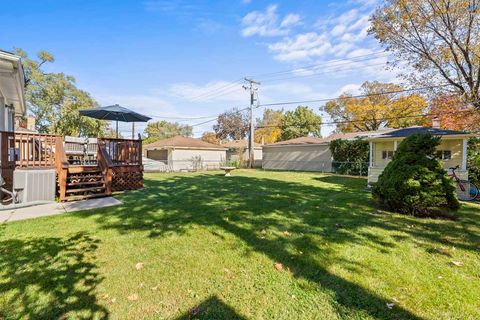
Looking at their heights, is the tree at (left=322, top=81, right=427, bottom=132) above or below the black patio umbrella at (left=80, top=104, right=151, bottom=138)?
above

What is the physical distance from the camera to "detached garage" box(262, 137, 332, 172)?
2138 cm

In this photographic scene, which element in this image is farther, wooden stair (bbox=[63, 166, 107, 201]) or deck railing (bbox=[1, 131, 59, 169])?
wooden stair (bbox=[63, 166, 107, 201])

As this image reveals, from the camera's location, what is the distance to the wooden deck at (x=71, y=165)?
249 inches

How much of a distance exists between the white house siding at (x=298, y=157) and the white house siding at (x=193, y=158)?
17.5ft

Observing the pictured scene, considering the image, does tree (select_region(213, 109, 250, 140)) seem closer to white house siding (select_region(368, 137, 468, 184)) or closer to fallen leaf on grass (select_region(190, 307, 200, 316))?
white house siding (select_region(368, 137, 468, 184))

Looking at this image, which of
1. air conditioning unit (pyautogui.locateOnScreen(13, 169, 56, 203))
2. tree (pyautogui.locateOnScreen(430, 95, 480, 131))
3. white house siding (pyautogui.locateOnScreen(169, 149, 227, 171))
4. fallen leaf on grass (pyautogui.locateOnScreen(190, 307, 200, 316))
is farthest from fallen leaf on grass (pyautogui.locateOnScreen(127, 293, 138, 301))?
white house siding (pyautogui.locateOnScreen(169, 149, 227, 171))

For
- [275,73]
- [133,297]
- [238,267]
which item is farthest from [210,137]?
[133,297]

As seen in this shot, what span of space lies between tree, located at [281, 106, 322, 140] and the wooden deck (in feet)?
102

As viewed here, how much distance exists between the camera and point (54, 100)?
26.4 meters

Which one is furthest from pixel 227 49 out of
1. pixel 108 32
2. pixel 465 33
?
pixel 465 33

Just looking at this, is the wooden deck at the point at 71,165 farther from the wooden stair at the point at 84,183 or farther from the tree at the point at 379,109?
the tree at the point at 379,109

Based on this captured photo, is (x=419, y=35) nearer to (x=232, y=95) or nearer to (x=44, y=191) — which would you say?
(x=44, y=191)

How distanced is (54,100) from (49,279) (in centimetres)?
3064

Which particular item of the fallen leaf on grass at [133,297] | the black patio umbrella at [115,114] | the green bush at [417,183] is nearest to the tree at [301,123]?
the black patio umbrella at [115,114]
